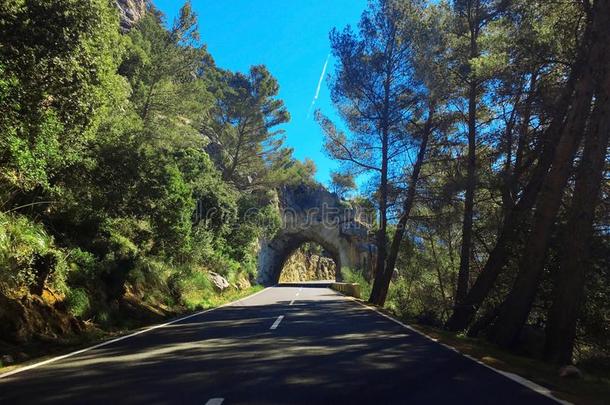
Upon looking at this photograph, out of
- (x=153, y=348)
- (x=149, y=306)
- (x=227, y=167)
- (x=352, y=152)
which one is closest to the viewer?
(x=153, y=348)

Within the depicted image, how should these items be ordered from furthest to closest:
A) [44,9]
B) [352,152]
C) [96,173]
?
[352,152] < [96,173] < [44,9]

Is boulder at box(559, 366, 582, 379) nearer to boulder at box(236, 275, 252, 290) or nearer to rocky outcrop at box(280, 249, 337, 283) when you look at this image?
boulder at box(236, 275, 252, 290)

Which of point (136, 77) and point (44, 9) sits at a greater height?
point (136, 77)

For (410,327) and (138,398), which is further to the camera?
(410,327)

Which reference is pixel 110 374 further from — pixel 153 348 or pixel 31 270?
pixel 31 270

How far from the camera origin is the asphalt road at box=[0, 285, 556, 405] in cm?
535

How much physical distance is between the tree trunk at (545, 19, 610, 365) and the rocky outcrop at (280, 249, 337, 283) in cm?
5954

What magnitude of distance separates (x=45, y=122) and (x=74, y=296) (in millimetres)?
4612

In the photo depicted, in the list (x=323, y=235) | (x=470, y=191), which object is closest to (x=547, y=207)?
(x=470, y=191)

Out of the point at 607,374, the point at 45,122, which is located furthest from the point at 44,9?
the point at 607,374

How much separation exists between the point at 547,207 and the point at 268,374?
290 inches

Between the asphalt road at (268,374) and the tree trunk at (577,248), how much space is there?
94.8 inches

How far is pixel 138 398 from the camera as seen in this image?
209 inches

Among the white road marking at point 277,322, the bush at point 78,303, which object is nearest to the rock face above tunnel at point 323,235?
the white road marking at point 277,322
